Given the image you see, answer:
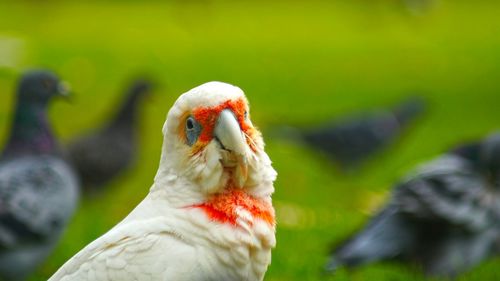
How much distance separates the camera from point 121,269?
3316 mm

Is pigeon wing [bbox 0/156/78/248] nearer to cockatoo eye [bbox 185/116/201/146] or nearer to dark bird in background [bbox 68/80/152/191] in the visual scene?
dark bird in background [bbox 68/80/152/191]

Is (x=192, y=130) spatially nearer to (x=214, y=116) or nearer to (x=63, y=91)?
(x=214, y=116)

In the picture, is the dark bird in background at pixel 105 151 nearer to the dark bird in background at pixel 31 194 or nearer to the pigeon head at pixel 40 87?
the pigeon head at pixel 40 87

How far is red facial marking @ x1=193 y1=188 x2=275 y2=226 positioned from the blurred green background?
6.33 feet

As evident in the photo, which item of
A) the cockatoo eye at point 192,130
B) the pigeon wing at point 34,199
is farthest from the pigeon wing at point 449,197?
the cockatoo eye at point 192,130

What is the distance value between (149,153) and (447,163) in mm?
5272

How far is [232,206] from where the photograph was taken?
3.41m

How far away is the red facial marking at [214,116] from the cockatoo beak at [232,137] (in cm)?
2

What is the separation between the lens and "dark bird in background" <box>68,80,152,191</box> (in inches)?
292

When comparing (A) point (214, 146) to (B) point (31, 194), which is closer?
(A) point (214, 146)

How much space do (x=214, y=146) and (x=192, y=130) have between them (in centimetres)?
11

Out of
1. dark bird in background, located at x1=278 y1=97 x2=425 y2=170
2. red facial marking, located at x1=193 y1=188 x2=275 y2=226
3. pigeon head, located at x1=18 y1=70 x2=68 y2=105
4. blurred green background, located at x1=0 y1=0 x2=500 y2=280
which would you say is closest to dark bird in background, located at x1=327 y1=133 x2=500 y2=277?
blurred green background, located at x1=0 y1=0 x2=500 y2=280

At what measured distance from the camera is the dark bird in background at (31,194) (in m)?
5.14

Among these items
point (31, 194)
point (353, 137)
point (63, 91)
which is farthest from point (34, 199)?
point (353, 137)
